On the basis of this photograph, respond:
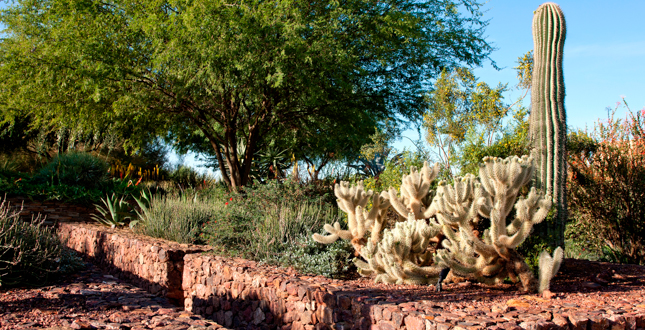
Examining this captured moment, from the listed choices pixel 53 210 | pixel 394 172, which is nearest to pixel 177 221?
pixel 394 172

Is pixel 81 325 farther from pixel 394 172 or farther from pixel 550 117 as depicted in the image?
pixel 550 117

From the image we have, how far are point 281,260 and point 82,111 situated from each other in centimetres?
858

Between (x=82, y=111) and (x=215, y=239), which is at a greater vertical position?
(x=82, y=111)

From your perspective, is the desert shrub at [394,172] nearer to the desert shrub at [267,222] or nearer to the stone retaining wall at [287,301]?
the desert shrub at [267,222]

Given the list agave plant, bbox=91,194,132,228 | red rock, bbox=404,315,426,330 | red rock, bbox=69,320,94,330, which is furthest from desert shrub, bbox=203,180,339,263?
agave plant, bbox=91,194,132,228

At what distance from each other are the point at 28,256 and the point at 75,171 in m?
7.00

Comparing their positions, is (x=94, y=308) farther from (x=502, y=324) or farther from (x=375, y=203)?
(x=502, y=324)

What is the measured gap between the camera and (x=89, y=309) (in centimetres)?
502

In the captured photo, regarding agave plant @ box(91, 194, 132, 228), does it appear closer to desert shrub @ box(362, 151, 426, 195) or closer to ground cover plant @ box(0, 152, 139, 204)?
ground cover plant @ box(0, 152, 139, 204)

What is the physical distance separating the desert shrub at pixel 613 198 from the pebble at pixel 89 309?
21.7 feet

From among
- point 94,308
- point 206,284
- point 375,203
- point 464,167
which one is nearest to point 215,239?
point 206,284

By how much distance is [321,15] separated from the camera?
39.2 feet

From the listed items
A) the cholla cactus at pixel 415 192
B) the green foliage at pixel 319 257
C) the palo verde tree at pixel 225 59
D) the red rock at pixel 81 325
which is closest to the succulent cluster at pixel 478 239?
the cholla cactus at pixel 415 192

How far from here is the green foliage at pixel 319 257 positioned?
571 cm
